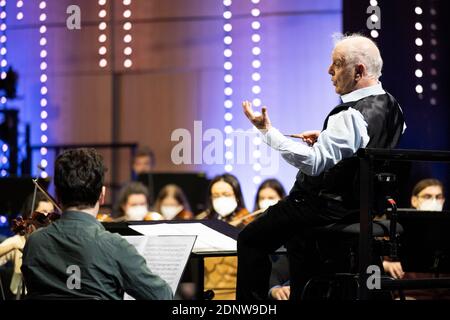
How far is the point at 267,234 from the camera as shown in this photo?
11.6 feet

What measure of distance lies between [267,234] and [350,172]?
1.51 feet

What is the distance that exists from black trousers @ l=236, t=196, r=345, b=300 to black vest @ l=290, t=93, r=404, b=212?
0.04m

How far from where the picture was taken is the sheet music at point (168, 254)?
10.2 ft

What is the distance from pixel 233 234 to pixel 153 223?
0.41 metres

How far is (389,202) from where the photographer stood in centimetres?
338

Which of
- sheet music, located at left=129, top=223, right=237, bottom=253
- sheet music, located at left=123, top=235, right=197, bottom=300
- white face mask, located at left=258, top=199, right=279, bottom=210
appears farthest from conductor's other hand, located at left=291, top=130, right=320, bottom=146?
white face mask, located at left=258, top=199, right=279, bottom=210

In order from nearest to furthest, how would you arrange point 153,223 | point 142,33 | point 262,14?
point 153,223 < point 262,14 < point 142,33

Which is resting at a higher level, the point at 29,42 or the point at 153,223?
the point at 29,42

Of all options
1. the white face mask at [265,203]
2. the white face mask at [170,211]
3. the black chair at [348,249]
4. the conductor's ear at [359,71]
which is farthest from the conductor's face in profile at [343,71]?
the white face mask at [170,211]

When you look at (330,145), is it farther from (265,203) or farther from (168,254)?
(265,203)

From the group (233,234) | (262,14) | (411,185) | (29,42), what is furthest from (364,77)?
(29,42)
